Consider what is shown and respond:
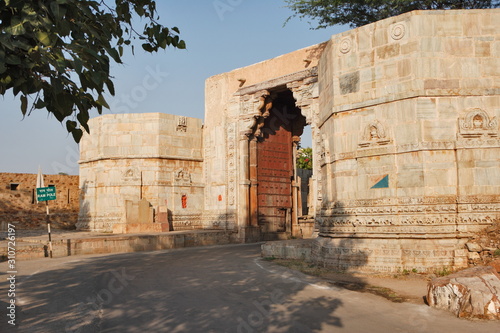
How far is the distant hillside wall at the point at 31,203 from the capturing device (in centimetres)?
2134

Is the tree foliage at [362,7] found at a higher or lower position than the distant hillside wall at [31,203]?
higher

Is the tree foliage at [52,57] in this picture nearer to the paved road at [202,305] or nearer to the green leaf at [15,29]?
the green leaf at [15,29]

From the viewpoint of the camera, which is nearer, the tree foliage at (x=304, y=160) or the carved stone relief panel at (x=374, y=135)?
the carved stone relief panel at (x=374, y=135)

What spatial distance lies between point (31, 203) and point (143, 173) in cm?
617

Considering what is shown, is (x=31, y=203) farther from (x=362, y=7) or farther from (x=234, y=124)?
(x=362, y=7)

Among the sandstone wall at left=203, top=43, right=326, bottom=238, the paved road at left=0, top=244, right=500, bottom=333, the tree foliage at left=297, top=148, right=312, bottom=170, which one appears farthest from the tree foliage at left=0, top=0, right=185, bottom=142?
the tree foliage at left=297, top=148, right=312, bottom=170

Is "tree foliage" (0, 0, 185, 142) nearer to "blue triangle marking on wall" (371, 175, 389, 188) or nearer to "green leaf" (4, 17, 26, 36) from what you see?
"green leaf" (4, 17, 26, 36)

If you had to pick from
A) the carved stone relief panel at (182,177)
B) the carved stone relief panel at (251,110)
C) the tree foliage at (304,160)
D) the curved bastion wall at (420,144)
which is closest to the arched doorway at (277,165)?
the carved stone relief panel at (251,110)

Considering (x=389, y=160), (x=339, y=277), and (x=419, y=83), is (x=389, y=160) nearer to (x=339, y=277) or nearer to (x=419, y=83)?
(x=419, y=83)

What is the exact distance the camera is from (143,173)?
2086 cm

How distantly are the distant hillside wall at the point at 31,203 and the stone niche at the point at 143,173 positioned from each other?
216 centimetres

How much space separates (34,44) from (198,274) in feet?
23.8

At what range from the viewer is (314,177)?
16.1 metres

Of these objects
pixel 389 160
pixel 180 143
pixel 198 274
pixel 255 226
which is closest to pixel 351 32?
pixel 389 160
